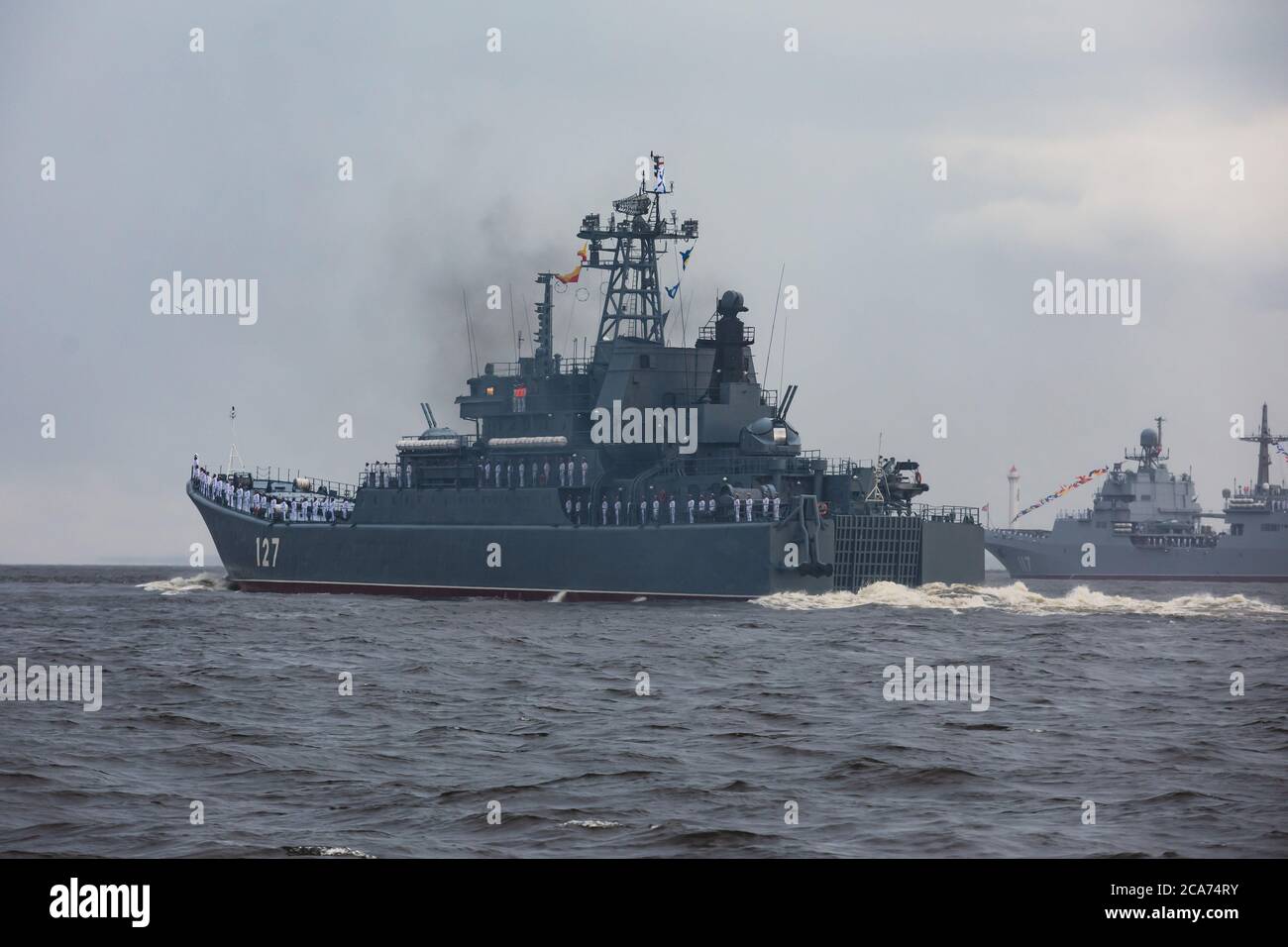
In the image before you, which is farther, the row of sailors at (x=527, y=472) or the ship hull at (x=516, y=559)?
the row of sailors at (x=527, y=472)

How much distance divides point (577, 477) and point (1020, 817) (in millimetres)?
43501

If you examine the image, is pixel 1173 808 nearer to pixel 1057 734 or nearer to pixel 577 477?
pixel 1057 734

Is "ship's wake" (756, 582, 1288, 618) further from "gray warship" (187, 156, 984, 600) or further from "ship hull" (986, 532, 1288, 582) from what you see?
"ship hull" (986, 532, 1288, 582)

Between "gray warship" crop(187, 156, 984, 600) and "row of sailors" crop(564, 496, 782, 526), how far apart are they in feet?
0.26

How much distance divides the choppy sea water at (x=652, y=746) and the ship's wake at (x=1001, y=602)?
763 cm

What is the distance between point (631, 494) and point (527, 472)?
6199 millimetres

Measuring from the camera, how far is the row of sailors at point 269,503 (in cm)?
6919

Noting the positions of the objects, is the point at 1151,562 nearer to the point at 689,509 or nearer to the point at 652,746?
the point at 689,509

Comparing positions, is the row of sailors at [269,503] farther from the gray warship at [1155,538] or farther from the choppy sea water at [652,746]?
the gray warship at [1155,538]

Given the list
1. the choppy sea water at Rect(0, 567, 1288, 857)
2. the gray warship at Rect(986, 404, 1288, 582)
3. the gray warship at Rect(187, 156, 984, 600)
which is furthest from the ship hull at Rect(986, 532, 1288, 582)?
the choppy sea water at Rect(0, 567, 1288, 857)

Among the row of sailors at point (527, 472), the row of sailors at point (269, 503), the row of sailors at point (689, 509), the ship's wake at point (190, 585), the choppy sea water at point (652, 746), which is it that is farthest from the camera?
the ship's wake at point (190, 585)

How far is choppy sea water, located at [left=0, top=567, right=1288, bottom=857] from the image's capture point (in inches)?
583

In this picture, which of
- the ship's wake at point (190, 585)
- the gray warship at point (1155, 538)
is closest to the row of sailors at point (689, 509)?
the ship's wake at point (190, 585)
